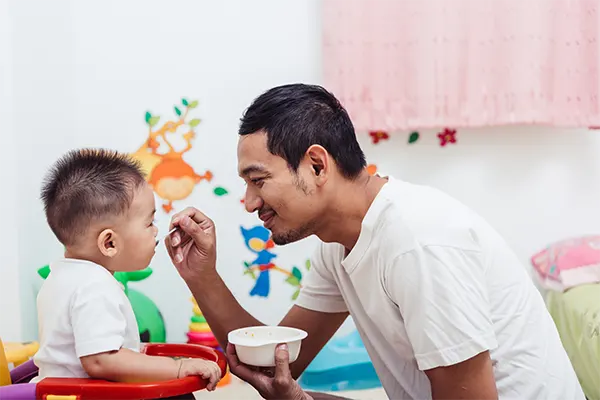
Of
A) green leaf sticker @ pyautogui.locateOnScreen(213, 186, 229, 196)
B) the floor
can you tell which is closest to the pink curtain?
green leaf sticker @ pyautogui.locateOnScreen(213, 186, 229, 196)

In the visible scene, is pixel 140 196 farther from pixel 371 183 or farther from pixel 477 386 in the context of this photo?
pixel 477 386

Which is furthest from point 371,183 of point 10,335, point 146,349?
point 10,335

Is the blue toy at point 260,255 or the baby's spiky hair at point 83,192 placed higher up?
the baby's spiky hair at point 83,192

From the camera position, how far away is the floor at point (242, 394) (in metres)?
2.66

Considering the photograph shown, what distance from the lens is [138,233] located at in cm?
144

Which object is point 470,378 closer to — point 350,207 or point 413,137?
point 350,207

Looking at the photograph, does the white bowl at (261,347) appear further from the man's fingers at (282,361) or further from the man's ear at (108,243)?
the man's ear at (108,243)

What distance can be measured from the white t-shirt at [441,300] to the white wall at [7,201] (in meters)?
1.22

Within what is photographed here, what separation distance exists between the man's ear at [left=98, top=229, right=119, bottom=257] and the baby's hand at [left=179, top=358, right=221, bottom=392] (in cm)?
26

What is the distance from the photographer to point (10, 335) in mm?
2295

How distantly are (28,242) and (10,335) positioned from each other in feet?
1.08

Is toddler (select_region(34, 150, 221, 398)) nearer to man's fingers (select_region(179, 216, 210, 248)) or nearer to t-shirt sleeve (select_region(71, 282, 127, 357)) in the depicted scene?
t-shirt sleeve (select_region(71, 282, 127, 357))

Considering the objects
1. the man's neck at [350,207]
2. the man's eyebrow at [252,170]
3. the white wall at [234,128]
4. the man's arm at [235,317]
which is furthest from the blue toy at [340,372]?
the man's eyebrow at [252,170]

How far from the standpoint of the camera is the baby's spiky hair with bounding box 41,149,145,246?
140 cm
